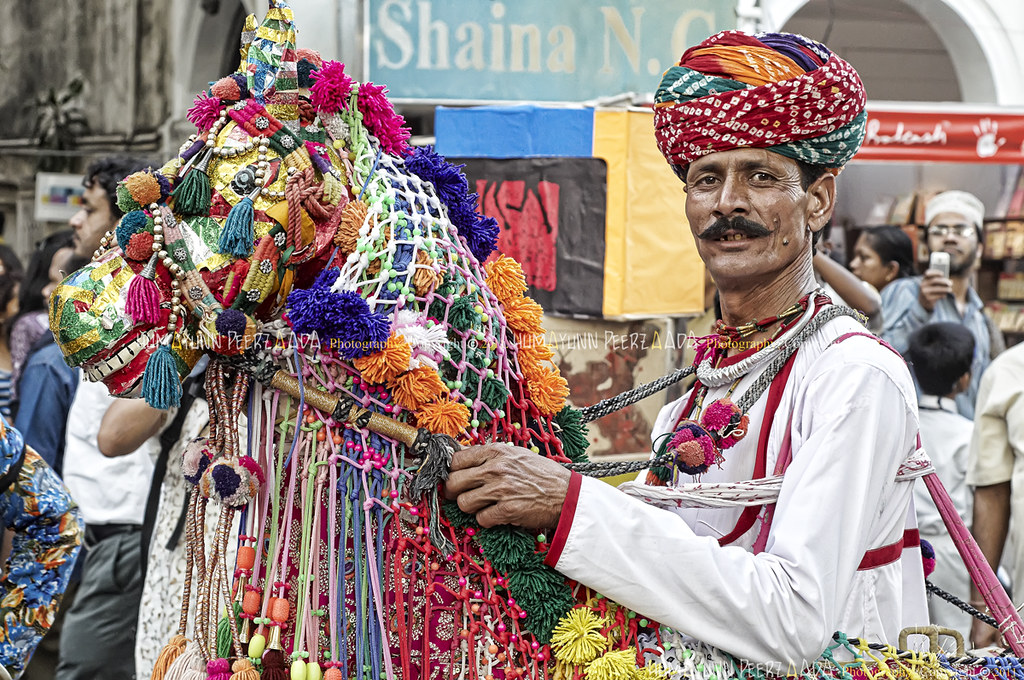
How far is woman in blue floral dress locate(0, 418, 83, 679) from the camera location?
295 centimetres

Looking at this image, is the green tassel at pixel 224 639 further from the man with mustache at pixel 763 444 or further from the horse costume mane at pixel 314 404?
the man with mustache at pixel 763 444

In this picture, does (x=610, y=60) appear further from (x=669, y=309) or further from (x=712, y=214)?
(x=712, y=214)

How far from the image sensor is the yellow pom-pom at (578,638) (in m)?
1.73

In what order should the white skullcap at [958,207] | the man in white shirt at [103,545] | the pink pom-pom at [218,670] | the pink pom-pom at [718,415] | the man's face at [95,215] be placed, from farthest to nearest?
the white skullcap at [958,207] < the man's face at [95,215] < the man in white shirt at [103,545] < the pink pom-pom at [718,415] < the pink pom-pom at [218,670]

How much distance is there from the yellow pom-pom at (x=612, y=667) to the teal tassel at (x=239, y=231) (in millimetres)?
915

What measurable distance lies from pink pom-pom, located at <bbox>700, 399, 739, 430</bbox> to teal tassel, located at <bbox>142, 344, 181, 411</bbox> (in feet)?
3.11

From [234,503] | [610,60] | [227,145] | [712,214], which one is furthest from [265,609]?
[610,60]

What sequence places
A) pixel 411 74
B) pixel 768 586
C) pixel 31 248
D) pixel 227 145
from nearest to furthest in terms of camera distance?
pixel 768 586
pixel 227 145
pixel 411 74
pixel 31 248

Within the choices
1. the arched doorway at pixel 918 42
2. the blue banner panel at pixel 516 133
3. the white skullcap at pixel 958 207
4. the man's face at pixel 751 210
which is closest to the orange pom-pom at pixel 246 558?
the man's face at pixel 751 210

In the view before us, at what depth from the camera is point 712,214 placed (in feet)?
6.59

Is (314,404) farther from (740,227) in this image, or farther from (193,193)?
(740,227)

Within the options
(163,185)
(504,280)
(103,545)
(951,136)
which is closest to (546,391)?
(504,280)

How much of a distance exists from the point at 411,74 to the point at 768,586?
15.7 feet

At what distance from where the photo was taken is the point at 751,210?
1.98m
